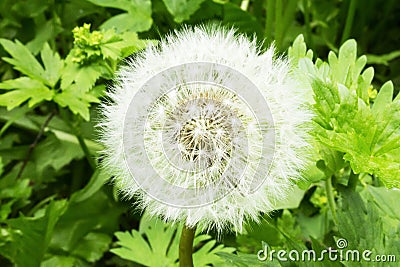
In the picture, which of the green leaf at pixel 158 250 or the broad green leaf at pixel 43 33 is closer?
the green leaf at pixel 158 250

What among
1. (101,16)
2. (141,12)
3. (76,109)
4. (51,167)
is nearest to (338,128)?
(76,109)

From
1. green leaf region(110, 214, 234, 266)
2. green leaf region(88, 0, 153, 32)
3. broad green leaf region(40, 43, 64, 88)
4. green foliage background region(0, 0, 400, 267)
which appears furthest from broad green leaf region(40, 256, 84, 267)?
green leaf region(88, 0, 153, 32)

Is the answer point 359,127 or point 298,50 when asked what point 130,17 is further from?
point 359,127

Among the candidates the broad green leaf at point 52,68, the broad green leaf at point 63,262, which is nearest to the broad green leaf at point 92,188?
the broad green leaf at point 63,262

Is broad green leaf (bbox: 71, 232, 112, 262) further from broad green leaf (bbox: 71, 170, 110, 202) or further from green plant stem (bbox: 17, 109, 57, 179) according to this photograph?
green plant stem (bbox: 17, 109, 57, 179)

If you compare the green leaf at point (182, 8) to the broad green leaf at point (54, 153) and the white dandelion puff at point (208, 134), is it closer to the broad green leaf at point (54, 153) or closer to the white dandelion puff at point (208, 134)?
the broad green leaf at point (54, 153)

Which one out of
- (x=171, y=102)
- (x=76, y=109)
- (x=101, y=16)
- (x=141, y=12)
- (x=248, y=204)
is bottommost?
(x=248, y=204)

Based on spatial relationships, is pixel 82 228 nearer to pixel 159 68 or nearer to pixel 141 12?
pixel 141 12
